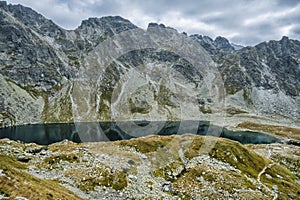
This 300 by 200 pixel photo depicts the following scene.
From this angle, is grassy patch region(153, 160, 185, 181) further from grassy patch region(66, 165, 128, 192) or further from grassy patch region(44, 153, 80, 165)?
grassy patch region(44, 153, 80, 165)

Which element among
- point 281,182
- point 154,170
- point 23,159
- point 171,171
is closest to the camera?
point 23,159

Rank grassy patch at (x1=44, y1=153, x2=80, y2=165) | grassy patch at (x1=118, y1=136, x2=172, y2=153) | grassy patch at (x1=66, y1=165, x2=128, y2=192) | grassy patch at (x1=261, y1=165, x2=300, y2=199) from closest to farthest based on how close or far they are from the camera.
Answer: grassy patch at (x1=66, y1=165, x2=128, y2=192) < grassy patch at (x1=44, y1=153, x2=80, y2=165) < grassy patch at (x1=261, y1=165, x2=300, y2=199) < grassy patch at (x1=118, y1=136, x2=172, y2=153)

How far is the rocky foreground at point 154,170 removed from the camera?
39.8 meters

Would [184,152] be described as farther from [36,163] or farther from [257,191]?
[36,163]

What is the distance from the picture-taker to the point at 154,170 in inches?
1870

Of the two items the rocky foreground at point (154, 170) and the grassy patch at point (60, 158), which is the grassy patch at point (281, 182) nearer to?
the rocky foreground at point (154, 170)

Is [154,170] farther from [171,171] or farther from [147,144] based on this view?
[147,144]

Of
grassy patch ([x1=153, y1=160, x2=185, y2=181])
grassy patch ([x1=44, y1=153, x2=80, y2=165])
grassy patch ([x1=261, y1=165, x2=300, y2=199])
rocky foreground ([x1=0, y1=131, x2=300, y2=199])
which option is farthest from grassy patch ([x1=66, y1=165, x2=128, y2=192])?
grassy patch ([x1=261, y1=165, x2=300, y2=199])

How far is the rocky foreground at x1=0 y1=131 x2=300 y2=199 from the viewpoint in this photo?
39844 millimetres

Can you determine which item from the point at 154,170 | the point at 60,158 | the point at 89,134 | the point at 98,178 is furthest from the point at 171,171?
the point at 89,134

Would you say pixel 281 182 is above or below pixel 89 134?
above

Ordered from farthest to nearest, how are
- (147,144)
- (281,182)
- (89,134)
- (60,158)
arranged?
(89,134)
(147,144)
(281,182)
(60,158)

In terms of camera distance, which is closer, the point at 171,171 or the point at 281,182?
the point at 171,171

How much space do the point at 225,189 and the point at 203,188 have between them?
144 inches
